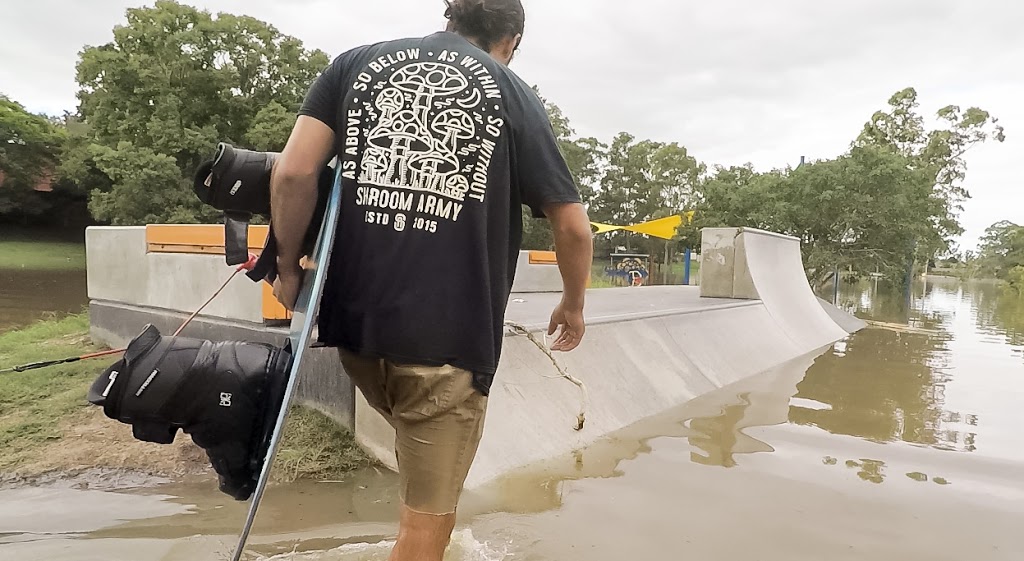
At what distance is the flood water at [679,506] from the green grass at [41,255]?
26673 mm

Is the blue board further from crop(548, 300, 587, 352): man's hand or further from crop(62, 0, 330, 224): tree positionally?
crop(62, 0, 330, 224): tree

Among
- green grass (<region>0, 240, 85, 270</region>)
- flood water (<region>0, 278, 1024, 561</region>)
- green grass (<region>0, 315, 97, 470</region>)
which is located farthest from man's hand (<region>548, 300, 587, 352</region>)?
green grass (<region>0, 240, 85, 270</region>)

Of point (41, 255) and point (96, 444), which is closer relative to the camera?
point (96, 444)

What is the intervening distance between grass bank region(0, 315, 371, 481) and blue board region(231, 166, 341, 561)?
1.81 m

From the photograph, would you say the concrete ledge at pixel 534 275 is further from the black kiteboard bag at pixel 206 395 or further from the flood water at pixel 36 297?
the black kiteboard bag at pixel 206 395

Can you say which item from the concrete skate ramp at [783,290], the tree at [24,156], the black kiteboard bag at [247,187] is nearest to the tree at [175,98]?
the tree at [24,156]

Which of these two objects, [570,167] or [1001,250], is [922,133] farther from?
[1001,250]

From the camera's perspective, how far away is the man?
1.65 metres

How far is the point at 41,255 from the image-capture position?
95.5 ft

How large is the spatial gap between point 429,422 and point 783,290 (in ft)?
35.8

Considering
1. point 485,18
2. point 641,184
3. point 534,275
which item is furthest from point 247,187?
point 641,184

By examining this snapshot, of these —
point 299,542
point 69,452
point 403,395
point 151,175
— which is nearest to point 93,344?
point 69,452

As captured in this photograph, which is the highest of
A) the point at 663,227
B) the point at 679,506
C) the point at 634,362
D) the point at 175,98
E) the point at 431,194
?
the point at 175,98

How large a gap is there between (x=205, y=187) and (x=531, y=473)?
239 centimetres
